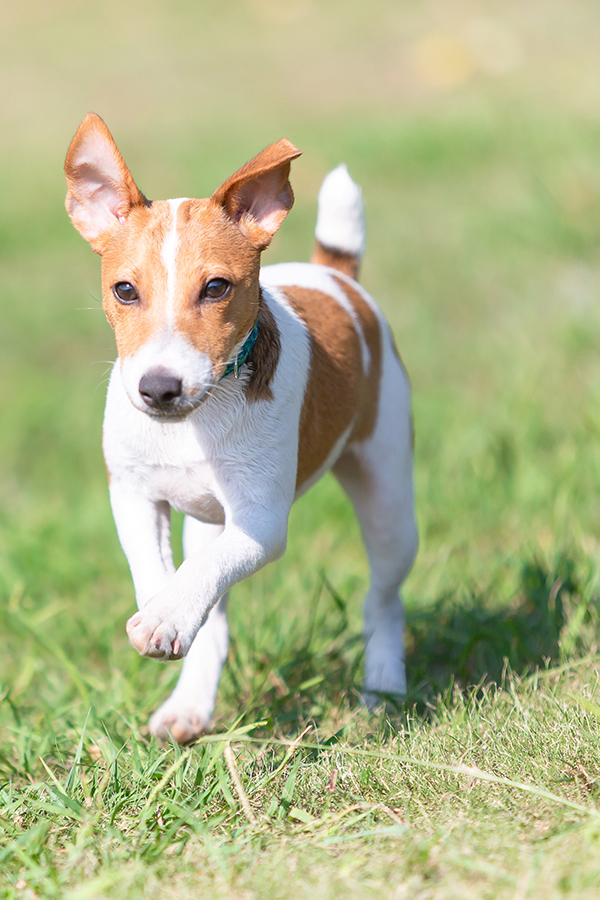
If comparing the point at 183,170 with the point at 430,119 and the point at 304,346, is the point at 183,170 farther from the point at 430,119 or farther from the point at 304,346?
the point at 304,346

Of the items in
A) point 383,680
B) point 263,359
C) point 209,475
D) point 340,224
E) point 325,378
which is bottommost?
point 383,680

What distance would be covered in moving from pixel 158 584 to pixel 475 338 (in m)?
5.77

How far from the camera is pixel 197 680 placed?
389cm

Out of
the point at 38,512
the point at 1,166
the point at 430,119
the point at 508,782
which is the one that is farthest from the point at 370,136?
the point at 508,782

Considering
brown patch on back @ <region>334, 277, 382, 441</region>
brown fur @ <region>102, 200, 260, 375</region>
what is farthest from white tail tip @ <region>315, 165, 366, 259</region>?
brown fur @ <region>102, 200, 260, 375</region>

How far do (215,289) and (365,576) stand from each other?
2.93 meters

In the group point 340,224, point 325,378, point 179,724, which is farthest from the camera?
point 340,224

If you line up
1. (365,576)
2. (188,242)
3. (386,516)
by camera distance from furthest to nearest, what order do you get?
(365,576), (386,516), (188,242)

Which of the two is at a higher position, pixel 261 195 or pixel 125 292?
pixel 261 195

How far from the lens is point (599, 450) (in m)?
5.61

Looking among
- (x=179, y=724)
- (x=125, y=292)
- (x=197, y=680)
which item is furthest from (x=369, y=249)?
(x=125, y=292)

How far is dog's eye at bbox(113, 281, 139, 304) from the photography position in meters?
2.82

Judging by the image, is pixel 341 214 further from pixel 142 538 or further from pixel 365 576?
pixel 365 576

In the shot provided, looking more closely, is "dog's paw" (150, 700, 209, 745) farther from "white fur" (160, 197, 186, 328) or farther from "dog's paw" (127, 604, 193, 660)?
"white fur" (160, 197, 186, 328)
